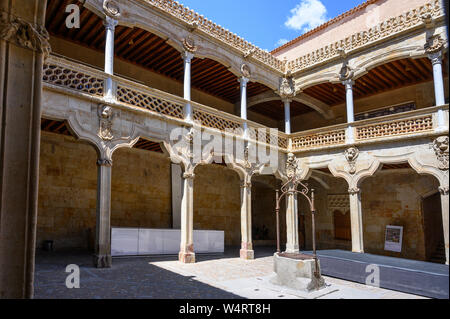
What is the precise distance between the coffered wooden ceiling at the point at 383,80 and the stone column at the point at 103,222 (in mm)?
9120

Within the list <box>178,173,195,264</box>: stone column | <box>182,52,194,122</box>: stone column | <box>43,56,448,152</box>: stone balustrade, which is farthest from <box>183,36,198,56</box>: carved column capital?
<box>178,173,195,264</box>: stone column

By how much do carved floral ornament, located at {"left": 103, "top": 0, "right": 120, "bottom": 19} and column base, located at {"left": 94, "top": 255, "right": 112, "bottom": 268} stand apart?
593 centimetres

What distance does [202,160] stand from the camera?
998cm

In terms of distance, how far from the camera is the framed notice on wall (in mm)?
12300

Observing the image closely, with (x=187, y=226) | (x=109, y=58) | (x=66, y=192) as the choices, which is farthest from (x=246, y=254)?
(x=109, y=58)

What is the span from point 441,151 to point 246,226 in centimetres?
619

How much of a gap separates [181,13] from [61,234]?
766 centimetres

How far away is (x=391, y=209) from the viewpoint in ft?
42.1

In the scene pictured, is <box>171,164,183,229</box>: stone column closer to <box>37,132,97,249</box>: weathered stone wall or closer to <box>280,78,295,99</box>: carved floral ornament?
<box>37,132,97,249</box>: weathered stone wall

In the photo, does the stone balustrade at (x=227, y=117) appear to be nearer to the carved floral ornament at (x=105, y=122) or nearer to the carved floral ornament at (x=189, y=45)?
the carved floral ornament at (x=105, y=122)

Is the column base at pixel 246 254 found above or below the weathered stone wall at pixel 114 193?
below

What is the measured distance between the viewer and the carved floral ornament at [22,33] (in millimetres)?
2803

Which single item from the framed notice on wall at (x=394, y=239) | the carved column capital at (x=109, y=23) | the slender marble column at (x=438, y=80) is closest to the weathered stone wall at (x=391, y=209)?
the framed notice on wall at (x=394, y=239)

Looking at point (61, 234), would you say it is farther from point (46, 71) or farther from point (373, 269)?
point (373, 269)
